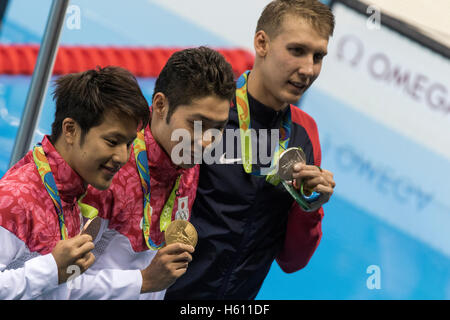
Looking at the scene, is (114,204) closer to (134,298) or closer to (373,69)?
(134,298)

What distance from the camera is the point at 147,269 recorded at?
150 cm

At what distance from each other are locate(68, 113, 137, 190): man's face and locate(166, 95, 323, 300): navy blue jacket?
377mm

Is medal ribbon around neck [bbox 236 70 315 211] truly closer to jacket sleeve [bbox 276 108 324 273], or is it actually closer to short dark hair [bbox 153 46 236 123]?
jacket sleeve [bbox 276 108 324 273]

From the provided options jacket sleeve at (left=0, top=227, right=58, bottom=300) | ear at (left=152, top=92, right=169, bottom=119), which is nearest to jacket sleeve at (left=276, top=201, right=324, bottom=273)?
ear at (left=152, top=92, right=169, bottom=119)

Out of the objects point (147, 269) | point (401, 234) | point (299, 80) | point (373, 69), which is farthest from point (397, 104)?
point (147, 269)

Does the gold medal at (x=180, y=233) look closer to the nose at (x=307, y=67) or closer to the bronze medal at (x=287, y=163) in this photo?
the bronze medal at (x=287, y=163)

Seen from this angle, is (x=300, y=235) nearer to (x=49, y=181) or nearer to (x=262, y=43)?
(x=262, y=43)

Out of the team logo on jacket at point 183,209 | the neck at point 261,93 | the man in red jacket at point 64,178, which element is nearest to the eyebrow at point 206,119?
the man in red jacket at point 64,178

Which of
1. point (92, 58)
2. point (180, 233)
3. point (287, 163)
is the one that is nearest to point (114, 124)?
point (180, 233)

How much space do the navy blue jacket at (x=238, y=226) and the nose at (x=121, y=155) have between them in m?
0.36

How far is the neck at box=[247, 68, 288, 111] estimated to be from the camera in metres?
1.78

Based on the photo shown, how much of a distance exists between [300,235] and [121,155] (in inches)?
23.9
